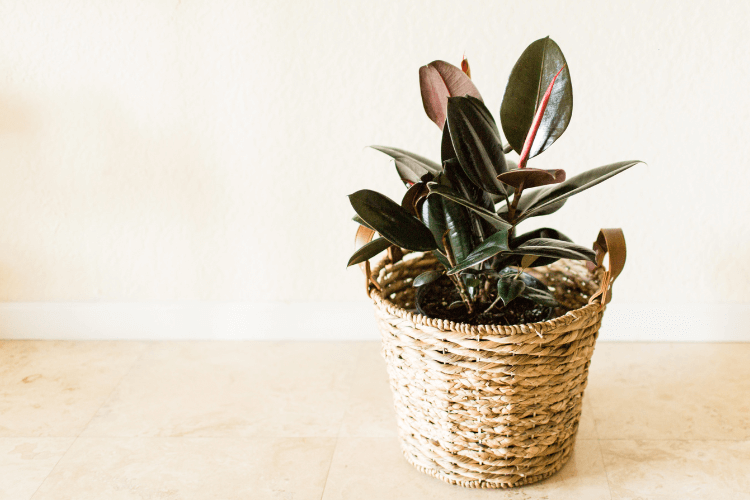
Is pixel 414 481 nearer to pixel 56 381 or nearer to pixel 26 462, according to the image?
pixel 26 462

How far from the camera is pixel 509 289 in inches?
37.0

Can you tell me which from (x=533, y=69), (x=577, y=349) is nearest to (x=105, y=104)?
(x=533, y=69)

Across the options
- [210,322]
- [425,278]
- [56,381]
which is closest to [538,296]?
[425,278]

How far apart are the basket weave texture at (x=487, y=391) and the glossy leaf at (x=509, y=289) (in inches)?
1.6

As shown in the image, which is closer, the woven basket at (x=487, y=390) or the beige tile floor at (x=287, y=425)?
the woven basket at (x=487, y=390)

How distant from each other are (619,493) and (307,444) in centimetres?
52

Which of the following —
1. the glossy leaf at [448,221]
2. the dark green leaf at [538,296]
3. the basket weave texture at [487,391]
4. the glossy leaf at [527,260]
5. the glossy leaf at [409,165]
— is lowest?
the basket weave texture at [487,391]

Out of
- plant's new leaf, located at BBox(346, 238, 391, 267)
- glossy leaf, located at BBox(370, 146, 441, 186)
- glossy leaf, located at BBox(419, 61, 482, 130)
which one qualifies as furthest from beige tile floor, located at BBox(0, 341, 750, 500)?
glossy leaf, located at BBox(419, 61, 482, 130)

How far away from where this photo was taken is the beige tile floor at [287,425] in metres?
1.10

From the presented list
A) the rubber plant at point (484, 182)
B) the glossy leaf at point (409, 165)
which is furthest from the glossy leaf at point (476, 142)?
A: the glossy leaf at point (409, 165)

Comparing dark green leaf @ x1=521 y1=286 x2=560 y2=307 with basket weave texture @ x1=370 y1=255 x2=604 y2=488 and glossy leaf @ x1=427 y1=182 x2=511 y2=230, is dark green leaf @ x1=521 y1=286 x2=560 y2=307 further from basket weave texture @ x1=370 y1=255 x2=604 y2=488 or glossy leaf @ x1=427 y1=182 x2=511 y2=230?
glossy leaf @ x1=427 y1=182 x2=511 y2=230

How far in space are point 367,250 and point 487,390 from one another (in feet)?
0.87

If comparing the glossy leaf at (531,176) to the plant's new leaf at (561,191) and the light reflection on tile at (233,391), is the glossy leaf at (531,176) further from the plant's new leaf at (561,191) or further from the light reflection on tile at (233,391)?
the light reflection on tile at (233,391)

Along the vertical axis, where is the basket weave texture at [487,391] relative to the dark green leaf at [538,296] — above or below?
below
